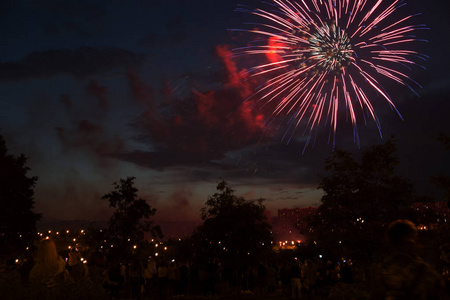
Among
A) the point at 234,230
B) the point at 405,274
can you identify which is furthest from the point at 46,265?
the point at 234,230

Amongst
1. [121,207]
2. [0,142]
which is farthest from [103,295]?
[0,142]

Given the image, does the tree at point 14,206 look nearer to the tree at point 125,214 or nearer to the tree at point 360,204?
the tree at point 125,214

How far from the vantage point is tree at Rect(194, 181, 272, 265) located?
82.0ft

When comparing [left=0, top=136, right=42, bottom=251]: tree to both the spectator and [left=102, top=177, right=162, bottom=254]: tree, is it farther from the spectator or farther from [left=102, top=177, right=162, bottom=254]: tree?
the spectator

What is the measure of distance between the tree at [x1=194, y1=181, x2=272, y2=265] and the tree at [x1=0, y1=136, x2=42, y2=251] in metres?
26.7

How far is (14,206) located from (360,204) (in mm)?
40402

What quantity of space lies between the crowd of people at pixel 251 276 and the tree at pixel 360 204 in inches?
49.6

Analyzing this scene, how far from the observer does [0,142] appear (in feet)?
157

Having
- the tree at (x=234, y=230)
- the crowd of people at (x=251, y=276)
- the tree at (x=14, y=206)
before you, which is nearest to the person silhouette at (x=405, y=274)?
the crowd of people at (x=251, y=276)

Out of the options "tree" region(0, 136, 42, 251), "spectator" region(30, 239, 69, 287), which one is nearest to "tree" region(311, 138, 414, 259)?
"spectator" region(30, 239, 69, 287)

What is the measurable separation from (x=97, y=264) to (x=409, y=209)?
44.5 ft

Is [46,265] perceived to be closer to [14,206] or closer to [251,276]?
[251,276]

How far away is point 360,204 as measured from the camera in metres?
15.6

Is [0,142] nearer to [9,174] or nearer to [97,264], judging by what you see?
[9,174]
